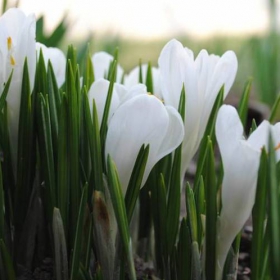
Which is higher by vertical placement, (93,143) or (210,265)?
(93,143)

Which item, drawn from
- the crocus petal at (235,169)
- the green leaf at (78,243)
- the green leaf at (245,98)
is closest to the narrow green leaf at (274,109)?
the green leaf at (245,98)

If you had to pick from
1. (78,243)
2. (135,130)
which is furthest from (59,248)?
(135,130)

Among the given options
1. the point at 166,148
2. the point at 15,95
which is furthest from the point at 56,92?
the point at 166,148

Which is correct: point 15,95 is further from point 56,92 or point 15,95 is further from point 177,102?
point 177,102

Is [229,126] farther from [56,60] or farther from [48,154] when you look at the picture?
[56,60]

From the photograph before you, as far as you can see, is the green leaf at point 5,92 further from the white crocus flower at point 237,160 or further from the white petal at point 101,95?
the white crocus flower at point 237,160

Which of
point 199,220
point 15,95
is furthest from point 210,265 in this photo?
point 15,95
